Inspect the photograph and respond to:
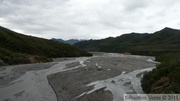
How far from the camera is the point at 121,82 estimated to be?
3844 cm

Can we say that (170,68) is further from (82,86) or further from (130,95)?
(82,86)

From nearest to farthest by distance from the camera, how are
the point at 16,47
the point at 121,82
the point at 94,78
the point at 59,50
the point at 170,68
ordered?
1. the point at 170,68
2. the point at 121,82
3. the point at 94,78
4. the point at 16,47
5. the point at 59,50

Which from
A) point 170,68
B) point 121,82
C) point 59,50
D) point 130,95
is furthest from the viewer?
point 59,50

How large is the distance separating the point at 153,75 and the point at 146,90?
3075mm

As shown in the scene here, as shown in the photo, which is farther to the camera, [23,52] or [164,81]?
[23,52]

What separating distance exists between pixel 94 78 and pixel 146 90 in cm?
1235

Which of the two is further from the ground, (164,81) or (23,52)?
(23,52)

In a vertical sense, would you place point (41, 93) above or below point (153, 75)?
below

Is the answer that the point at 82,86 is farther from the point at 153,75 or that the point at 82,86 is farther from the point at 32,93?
the point at 153,75

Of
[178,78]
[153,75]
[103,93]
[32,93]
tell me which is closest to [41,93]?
[32,93]

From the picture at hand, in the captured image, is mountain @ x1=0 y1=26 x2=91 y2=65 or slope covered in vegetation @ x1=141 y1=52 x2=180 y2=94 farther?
mountain @ x1=0 y1=26 x2=91 y2=65

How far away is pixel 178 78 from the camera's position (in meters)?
27.1

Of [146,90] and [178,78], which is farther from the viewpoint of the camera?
[146,90]

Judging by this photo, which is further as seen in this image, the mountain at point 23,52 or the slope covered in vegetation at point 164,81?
the mountain at point 23,52
